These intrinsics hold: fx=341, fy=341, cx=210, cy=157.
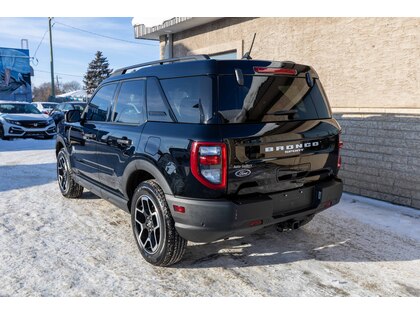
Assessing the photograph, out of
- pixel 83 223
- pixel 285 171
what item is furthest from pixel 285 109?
pixel 83 223

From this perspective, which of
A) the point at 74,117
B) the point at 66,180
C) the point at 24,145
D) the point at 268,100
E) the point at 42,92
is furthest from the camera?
the point at 42,92

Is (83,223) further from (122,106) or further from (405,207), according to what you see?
(405,207)

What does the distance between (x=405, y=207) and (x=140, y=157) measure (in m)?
4.04

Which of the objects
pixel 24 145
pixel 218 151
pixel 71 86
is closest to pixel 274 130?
pixel 218 151

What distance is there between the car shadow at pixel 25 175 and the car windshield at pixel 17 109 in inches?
297

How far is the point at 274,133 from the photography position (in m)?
2.93

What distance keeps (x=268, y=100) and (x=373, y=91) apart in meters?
3.92

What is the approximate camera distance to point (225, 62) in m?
2.92

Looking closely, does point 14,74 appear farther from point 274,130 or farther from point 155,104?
point 274,130

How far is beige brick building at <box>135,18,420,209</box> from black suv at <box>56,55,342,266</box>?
7.15ft

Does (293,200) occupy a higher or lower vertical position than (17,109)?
lower

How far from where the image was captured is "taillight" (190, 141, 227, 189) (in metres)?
2.68

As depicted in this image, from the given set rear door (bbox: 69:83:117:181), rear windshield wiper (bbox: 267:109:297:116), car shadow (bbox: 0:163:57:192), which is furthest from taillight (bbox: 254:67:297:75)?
car shadow (bbox: 0:163:57:192)

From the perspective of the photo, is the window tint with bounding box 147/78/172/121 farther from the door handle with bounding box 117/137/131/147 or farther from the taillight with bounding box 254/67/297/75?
the taillight with bounding box 254/67/297/75
